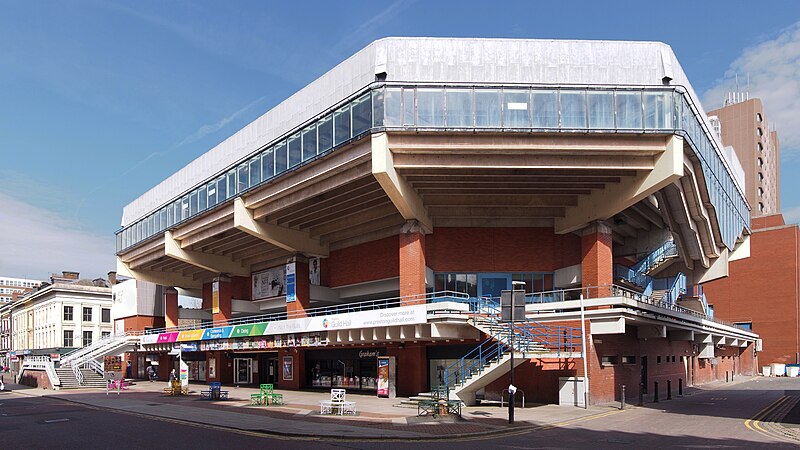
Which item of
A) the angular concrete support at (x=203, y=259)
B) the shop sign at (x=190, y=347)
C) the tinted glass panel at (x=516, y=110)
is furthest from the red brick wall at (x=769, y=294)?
the shop sign at (x=190, y=347)

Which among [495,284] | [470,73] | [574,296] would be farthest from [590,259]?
[470,73]

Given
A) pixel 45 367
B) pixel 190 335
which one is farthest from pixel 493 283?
pixel 45 367

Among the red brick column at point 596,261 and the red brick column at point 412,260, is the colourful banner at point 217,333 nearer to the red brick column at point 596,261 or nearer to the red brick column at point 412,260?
the red brick column at point 412,260

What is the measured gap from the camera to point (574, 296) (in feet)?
117

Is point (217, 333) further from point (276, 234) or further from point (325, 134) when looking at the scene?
point (325, 134)

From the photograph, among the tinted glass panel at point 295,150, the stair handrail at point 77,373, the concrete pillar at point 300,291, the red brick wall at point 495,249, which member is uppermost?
the tinted glass panel at point 295,150

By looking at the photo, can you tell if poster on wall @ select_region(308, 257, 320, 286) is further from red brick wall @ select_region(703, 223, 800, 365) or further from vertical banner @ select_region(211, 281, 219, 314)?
red brick wall @ select_region(703, 223, 800, 365)

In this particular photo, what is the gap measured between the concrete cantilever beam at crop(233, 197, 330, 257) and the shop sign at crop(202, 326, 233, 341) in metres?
7.30

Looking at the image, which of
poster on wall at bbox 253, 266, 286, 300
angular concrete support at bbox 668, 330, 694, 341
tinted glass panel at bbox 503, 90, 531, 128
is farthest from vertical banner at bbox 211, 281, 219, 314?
angular concrete support at bbox 668, 330, 694, 341

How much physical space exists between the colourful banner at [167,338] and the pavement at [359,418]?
17.0 m

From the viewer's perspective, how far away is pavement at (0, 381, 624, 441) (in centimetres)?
1998

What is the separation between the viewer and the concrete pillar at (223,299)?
171 feet

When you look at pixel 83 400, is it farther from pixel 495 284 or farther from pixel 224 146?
pixel 495 284

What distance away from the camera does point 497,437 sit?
19328mm
